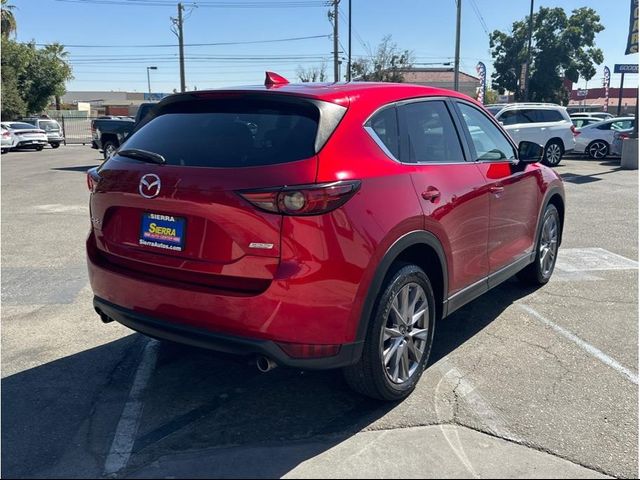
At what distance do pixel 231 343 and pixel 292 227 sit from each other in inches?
25.7

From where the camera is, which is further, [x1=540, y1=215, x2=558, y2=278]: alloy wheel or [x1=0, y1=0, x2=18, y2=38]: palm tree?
[x1=0, y1=0, x2=18, y2=38]: palm tree

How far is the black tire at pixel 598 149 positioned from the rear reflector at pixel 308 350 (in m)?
21.2

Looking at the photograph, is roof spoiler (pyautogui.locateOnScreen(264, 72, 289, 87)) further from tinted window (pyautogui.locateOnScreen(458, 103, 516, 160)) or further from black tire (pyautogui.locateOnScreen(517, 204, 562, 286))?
black tire (pyautogui.locateOnScreen(517, 204, 562, 286))

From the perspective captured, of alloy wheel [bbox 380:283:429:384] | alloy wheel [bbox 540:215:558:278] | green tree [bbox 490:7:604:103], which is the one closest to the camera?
alloy wheel [bbox 380:283:429:384]

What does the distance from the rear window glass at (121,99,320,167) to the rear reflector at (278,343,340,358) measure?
91 cm

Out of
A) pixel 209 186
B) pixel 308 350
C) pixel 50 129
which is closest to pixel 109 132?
pixel 50 129

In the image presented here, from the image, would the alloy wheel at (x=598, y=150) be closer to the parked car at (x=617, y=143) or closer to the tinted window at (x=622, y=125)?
the parked car at (x=617, y=143)

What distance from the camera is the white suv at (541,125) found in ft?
58.3

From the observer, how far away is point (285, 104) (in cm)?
322

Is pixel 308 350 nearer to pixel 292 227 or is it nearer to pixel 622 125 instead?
pixel 292 227

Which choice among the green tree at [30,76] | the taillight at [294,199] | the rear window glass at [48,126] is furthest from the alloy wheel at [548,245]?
the green tree at [30,76]

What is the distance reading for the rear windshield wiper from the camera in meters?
3.21

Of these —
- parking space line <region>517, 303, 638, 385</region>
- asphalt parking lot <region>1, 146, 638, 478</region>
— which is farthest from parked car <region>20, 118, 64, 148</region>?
parking space line <region>517, 303, 638, 385</region>

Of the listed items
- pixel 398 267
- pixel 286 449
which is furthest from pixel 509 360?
pixel 286 449
